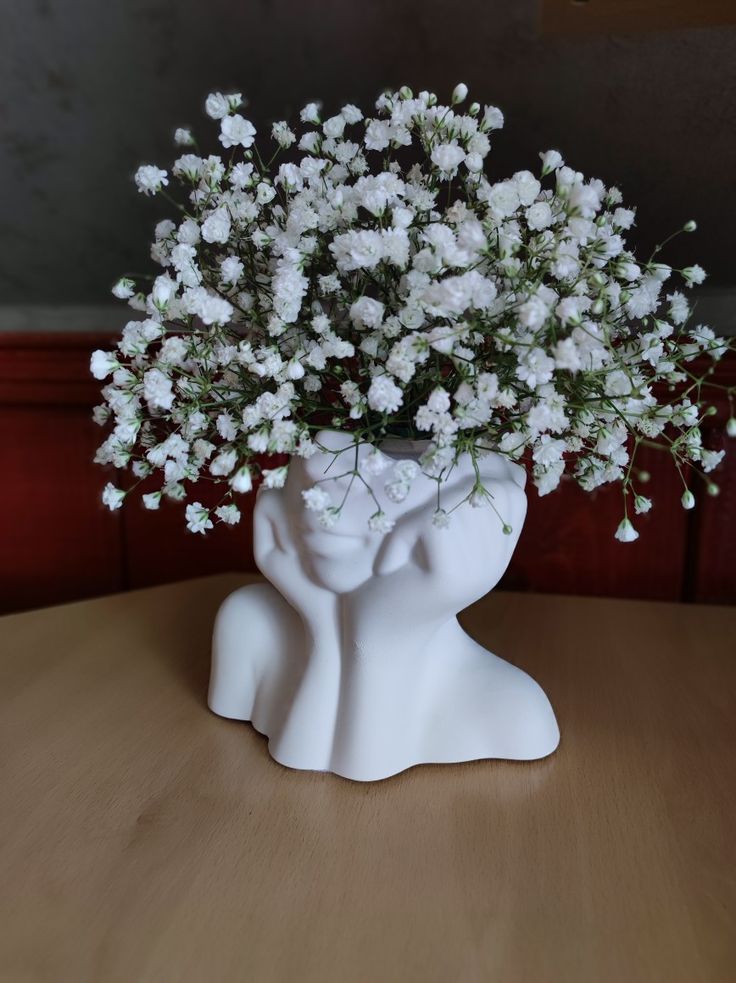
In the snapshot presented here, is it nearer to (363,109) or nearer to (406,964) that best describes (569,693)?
(406,964)

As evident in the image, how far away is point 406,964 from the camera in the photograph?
53 cm

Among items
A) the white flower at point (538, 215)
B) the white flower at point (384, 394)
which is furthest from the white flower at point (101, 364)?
the white flower at point (538, 215)

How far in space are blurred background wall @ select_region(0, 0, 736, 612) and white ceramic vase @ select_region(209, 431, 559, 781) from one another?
52 centimetres

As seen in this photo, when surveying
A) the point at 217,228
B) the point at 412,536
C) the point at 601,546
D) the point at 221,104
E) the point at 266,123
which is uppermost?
Result: the point at 266,123

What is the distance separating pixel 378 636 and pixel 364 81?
77 cm

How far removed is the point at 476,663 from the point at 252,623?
0.22 meters

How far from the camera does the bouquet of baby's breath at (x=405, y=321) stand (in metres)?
0.60

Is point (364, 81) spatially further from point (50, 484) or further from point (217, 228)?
point (50, 484)

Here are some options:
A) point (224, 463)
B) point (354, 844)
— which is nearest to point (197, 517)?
point (224, 463)

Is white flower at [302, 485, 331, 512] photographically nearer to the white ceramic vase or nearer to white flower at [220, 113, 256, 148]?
the white ceramic vase

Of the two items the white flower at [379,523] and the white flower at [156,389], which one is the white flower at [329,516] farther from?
the white flower at [156,389]

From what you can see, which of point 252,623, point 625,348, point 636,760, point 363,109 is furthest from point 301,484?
point 363,109

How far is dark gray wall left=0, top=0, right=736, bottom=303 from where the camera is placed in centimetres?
101

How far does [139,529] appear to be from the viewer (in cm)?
137
